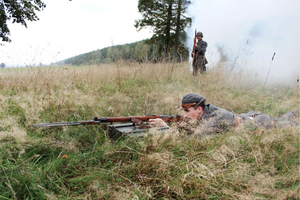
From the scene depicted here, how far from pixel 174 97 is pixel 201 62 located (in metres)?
3.79

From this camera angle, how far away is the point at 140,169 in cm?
188

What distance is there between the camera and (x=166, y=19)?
23938 millimetres

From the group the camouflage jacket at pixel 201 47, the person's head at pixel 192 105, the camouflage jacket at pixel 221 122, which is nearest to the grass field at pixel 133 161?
the camouflage jacket at pixel 221 122

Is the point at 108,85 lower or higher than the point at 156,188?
higher

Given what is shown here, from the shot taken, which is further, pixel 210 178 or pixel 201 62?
pixel 201 62

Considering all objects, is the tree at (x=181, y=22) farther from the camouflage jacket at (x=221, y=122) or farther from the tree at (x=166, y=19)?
the camouflage jacket at (x=221, y=122)

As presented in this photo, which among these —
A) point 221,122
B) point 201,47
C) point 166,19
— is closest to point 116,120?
point 221,122

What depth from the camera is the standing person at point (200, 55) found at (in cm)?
786

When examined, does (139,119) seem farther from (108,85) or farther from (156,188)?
(108,85)

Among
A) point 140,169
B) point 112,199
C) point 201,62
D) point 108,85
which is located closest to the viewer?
point 112,199

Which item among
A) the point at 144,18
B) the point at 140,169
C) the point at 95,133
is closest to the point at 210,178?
the point at 140,169

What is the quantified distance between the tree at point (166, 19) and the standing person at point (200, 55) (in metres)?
15.9

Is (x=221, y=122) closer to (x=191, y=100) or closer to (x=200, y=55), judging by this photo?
(x=191, y=100)

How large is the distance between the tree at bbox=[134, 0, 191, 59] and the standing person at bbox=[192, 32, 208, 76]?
15.9 m
